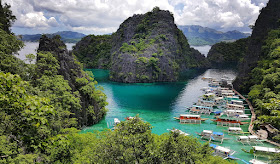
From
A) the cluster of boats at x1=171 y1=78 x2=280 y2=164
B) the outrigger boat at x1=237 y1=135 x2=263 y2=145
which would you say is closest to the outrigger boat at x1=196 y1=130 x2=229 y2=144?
the cluster of boats at x1=171 y1=78 x2=280 y2=164

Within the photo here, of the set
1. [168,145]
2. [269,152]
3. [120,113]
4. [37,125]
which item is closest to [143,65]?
[120,113]

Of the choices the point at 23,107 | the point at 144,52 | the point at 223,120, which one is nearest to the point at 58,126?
the point at 23,107

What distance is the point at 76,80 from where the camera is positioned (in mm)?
32250

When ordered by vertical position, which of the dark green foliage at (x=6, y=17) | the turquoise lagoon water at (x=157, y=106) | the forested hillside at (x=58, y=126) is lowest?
the turquoise lagoon water at (x=157, y=106)

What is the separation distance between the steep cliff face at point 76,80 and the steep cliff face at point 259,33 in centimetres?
4538

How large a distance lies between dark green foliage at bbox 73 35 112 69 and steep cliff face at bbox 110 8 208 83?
12.4m

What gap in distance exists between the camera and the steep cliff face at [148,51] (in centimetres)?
7756

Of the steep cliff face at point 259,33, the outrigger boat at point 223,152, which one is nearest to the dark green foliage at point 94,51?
the steep cliff face at point 259,33

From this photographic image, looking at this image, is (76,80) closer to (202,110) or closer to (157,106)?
(157,106)

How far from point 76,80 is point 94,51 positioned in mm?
97393

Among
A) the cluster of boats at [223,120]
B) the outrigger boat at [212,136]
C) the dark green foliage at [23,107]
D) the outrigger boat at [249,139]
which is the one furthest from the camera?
the outrigger boat at [212,136]

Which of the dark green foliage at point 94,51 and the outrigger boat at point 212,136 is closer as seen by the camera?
the outrigger boat at point 212,136

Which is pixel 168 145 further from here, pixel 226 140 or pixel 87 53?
pixel 87 53

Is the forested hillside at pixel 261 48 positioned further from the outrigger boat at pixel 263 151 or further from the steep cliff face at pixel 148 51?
the steep cliff face at pixel 148 51
